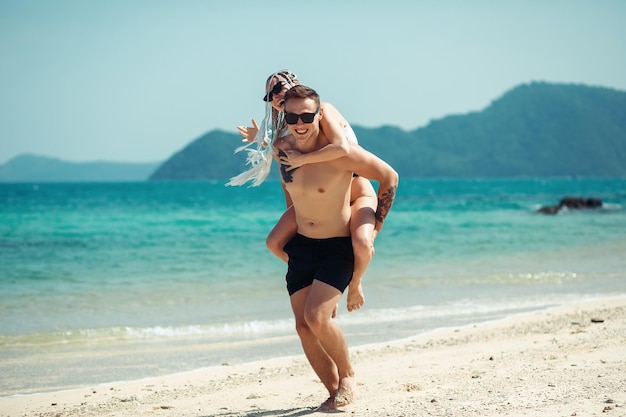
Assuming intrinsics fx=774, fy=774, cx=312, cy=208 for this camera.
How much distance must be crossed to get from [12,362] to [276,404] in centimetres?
368

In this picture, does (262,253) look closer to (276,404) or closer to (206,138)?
(276,404)

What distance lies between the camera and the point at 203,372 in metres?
7.42

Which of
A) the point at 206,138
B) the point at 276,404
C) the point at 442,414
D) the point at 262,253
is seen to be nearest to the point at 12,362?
the point at 276,404

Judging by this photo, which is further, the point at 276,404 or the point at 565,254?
the point at 565,254

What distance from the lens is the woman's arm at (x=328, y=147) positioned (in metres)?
5.05

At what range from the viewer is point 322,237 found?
17.4 feet

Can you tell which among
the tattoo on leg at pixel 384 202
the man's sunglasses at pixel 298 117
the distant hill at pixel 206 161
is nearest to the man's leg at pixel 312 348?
the tattoo on leg at pixel 384 202

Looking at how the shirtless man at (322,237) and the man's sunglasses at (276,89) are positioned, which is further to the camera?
the man's sunglasses at (276,89)

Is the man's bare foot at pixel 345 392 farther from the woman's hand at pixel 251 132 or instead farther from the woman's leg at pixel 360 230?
the woman's hand at pixel 251 132

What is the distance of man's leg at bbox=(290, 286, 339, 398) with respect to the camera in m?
5.28

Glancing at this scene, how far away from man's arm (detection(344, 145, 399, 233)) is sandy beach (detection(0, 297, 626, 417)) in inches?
54.5

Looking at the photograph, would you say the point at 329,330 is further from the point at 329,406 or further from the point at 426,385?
the point at 426,385

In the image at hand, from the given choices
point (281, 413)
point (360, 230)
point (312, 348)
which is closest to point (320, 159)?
point (360, 230)

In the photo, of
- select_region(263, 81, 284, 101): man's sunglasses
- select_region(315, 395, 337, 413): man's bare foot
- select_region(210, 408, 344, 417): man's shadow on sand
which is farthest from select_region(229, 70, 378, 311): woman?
select_region(210, 408, 344, 417): man's shadow on sand
